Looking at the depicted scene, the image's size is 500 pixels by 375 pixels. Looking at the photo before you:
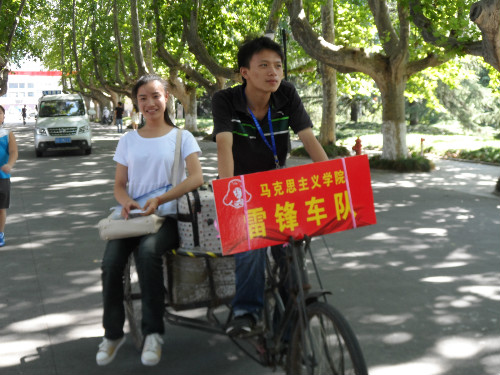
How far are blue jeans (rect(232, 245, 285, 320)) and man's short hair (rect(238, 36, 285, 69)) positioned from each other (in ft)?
3.42

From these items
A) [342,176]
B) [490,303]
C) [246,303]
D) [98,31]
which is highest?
[98,31]

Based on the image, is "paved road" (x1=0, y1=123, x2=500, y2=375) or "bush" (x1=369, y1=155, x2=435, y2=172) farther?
"bush" (x1=369, y1=155, x2=435, y2=172)

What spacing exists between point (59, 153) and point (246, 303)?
22015mm

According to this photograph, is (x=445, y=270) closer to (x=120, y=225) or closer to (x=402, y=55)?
(x=120, y=225)

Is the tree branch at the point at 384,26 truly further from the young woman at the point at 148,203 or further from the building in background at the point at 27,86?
the building in background at the point at 27,86

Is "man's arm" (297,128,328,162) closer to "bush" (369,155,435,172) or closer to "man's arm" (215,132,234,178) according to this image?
"man's arm" (215,132,234,178)

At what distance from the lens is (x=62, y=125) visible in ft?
74.1

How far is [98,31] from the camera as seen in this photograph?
46844mm

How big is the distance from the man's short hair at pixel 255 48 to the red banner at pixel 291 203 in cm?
78

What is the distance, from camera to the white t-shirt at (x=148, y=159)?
411 cm

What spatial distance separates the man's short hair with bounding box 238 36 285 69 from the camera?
3.61 metres

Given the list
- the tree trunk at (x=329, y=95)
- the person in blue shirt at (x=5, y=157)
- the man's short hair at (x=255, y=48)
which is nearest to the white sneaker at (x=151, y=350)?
the man's short hair at (x=255, y=48)

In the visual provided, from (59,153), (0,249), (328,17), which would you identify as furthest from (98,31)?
(0,249)

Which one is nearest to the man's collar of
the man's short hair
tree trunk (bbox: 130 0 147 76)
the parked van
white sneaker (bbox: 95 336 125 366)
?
the man's short hair
